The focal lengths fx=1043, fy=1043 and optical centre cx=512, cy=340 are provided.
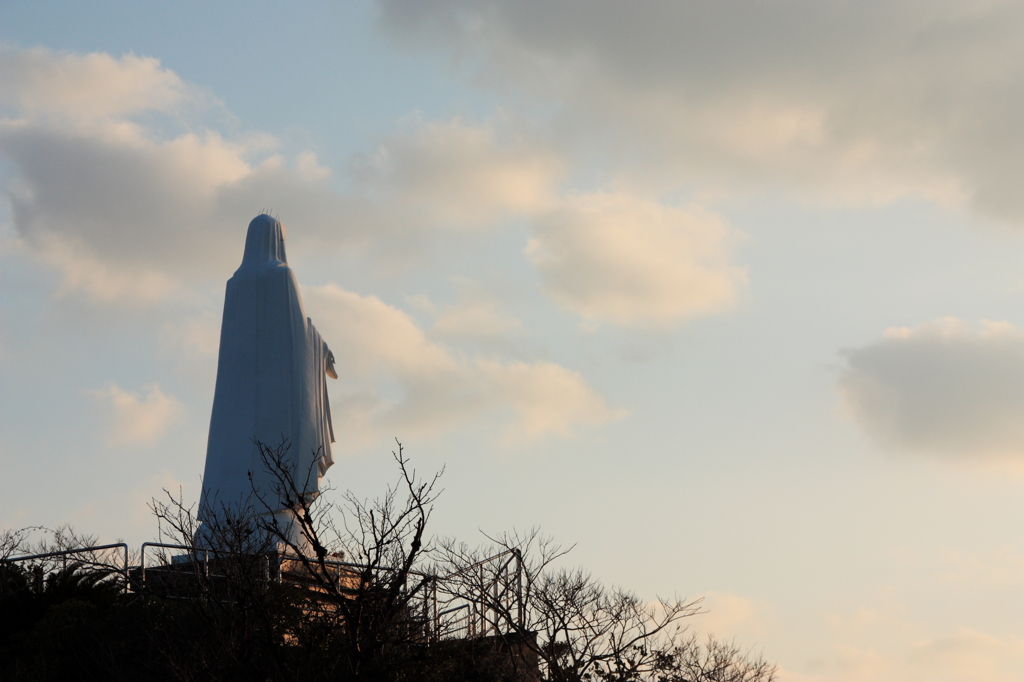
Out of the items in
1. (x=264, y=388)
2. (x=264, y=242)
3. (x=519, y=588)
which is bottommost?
(x=519, y=588)

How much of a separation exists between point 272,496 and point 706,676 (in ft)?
29.7

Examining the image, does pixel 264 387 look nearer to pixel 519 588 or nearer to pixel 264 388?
pixel 264 388

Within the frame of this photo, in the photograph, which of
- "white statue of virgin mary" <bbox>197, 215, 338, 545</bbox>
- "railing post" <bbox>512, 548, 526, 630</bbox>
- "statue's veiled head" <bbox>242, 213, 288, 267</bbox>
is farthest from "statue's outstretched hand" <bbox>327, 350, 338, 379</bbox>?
"railing post" <bbox>512, 548, 526, 630</bbox>

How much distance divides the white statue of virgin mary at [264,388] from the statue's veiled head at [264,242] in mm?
22

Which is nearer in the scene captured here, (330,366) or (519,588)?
(519,588)

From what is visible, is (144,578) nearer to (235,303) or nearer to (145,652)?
(145,652)

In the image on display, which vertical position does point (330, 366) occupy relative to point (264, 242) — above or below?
below

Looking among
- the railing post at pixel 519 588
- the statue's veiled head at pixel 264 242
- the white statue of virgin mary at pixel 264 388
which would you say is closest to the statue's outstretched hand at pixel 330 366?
the white statue of virgin mary at pixel 264 388

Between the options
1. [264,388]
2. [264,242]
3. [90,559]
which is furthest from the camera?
[264,242]

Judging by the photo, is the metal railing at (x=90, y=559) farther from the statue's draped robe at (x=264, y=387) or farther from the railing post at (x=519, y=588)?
the railing post at (x=519, y=588)

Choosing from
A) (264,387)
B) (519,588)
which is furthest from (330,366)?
(519,588)

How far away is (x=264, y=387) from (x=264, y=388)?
2cm

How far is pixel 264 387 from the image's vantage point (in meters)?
20.5

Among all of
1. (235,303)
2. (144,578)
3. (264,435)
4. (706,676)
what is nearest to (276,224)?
(235,303)
